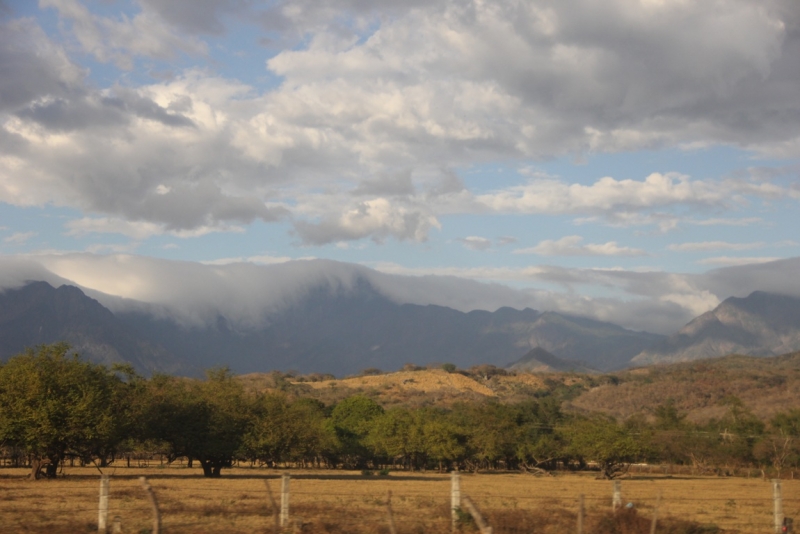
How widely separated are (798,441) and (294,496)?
82844 millimetres

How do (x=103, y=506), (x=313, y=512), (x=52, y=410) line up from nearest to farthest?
1. (x=103, y=506)
2. (x=313, y=512)
3. (x=52, y=410)

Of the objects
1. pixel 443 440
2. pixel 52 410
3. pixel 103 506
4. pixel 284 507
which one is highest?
pixel 52 410

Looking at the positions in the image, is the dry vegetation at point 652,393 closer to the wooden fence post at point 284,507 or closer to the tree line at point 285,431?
the tree line at point 285,431

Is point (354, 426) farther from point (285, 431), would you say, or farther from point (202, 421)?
point (202, 421)

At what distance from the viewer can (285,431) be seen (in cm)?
6197

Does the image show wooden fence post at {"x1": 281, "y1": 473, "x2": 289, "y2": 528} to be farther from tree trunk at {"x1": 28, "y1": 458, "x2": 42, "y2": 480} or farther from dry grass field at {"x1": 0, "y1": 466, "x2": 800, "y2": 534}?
tree trunk at {"x1": 28, "y1": 458, "x2": 42, "y2": 480}

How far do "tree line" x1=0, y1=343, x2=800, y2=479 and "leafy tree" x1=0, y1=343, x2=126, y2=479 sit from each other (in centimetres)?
8

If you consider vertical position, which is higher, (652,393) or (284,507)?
(284,507)

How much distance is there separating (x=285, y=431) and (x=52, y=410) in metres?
20.5

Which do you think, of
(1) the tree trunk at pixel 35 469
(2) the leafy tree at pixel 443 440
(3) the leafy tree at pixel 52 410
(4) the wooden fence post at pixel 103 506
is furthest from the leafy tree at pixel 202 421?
(4) the wooden fence post at pixel 103 506

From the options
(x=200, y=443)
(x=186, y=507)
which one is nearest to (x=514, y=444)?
(x=200, y=443)

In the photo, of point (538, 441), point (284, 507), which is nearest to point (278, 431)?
point (284, 507)

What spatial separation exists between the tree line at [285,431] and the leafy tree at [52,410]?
0.25 feet

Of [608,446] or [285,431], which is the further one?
[608,446]
